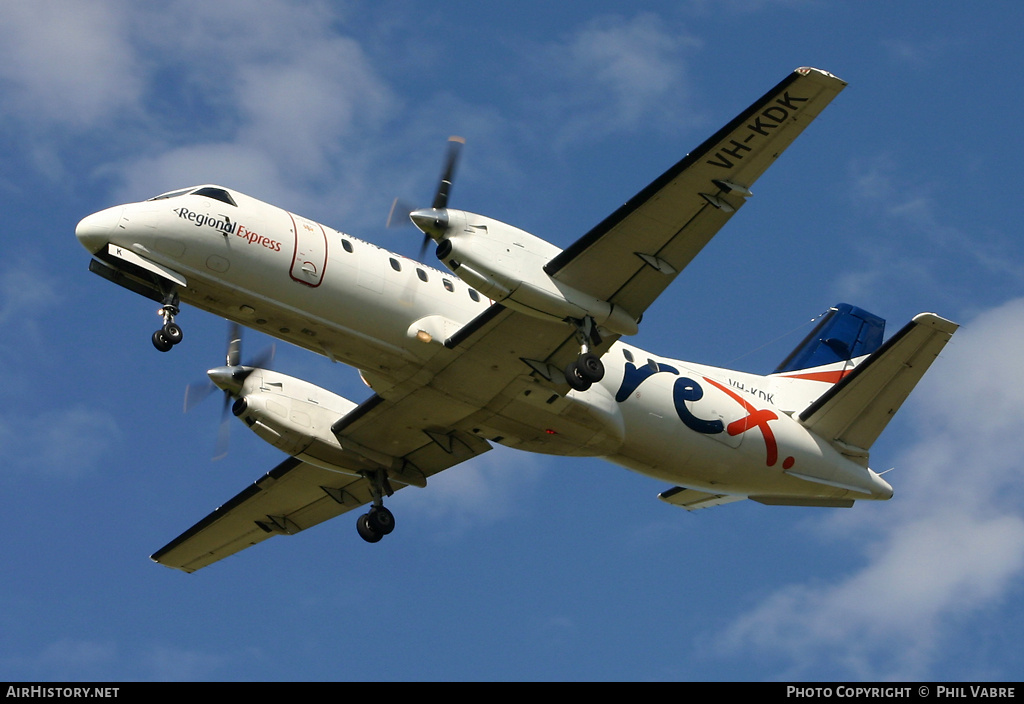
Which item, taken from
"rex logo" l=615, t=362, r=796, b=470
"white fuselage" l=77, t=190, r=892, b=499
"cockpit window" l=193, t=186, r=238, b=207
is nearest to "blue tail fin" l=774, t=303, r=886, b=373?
"white fuselage" l=77, t=190, r=892, b=499

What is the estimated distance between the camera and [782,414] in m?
22.0

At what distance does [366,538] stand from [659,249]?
794 centimetres

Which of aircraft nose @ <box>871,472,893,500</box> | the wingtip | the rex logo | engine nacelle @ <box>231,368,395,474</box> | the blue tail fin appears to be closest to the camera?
the wingtip

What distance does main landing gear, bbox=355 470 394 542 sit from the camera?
71.0ft

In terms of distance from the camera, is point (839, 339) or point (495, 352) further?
point (839, 339)

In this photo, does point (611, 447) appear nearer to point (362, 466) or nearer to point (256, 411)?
point (362, 466)

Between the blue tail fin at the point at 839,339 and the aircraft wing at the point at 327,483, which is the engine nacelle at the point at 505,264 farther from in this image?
the blue tail fin at the point at 839,339

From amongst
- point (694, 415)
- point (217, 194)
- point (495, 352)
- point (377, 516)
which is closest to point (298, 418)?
point (377, 516)

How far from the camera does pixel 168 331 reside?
17422mm

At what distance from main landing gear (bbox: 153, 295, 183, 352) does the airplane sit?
0.02m

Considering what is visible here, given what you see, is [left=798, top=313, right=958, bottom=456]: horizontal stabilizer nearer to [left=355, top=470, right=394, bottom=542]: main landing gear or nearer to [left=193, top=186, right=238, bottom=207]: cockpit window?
[left=355, top=470, right=394, bottom=542]: main landing gear

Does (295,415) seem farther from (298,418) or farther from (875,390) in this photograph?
(875,390)

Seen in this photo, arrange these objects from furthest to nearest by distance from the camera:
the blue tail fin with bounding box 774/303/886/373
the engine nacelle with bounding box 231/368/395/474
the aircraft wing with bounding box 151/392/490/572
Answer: the blue tail fin with bounding box 774/303/886/373, the engine nacelle with bounding box 231/368/395/474, the aircraft wing with bounding box 151/392/490/572

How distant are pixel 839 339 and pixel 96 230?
1520 cm
